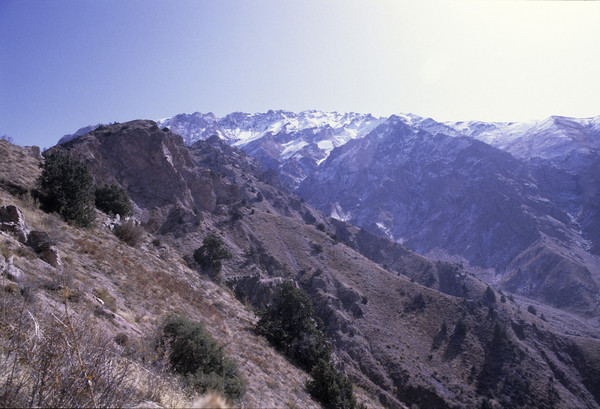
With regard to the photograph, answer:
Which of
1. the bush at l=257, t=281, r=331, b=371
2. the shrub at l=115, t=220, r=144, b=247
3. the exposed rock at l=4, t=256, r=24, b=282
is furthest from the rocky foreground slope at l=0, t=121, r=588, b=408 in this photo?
the exposed rock at l=4, t=256, r=24, b=282

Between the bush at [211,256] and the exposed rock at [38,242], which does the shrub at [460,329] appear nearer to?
the bush at [211,256]

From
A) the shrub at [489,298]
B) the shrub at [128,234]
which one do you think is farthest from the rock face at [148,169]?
the shrub at [489,298]

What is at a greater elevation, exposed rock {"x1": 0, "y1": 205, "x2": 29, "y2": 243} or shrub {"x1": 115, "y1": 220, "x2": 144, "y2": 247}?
exposed rock {"x1": 0, "y1": 205, "x2": 29, "y2": 243}

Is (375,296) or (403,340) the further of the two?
(375,296)

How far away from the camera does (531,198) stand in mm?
161750

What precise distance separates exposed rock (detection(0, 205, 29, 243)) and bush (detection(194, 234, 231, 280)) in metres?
27.0

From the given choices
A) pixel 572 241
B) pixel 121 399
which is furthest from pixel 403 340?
pixel 572 241

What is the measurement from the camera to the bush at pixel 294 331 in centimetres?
1733

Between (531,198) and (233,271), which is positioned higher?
(531,198)

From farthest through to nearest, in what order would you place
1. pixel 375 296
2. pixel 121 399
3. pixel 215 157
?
pixel 215 157, pixel 375 296, pixel 121 399

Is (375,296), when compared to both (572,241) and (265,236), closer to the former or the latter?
(265,236)

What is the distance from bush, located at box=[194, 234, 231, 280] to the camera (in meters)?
36.9

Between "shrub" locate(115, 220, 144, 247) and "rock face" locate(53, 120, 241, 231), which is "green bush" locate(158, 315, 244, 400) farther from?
"rock face" locate(53, 120, 241, 231)

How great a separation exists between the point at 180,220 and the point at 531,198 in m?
175
